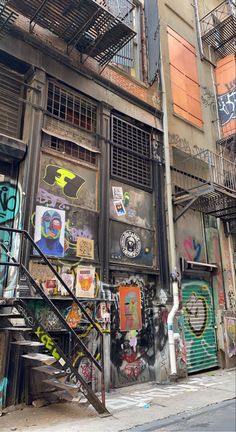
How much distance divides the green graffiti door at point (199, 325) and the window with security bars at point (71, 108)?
5.64 m

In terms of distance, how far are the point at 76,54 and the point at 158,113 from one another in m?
3.35

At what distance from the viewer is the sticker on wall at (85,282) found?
25.4 feet

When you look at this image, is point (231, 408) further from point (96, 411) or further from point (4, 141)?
point (4, 141)

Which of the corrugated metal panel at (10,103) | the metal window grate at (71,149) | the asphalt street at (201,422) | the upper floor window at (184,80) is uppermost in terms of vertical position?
the upper floor window at (184,80)

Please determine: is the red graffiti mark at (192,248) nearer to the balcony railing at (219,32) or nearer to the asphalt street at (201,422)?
the asphalt street at (201,422)

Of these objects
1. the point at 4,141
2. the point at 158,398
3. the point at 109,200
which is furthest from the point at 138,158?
the point at 158,398

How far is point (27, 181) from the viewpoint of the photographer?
7359 mm

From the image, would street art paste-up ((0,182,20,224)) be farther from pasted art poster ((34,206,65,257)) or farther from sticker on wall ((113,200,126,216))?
sticker on wall ((113,200,126,216))

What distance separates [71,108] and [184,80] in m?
5.98

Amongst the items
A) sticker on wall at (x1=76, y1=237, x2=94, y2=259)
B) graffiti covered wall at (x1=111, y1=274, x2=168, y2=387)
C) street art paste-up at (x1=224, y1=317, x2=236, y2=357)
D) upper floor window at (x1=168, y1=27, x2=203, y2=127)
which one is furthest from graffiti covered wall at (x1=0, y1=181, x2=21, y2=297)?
street art paste-up at (x1=224, y1=317, x2=236, y2=357)

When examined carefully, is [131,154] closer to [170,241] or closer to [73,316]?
[170,241]

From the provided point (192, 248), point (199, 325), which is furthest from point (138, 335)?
point (192, 248)

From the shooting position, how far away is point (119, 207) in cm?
929

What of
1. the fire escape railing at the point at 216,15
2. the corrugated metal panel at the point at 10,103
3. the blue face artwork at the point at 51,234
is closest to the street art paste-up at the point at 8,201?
the blue face artwork at the point at 51,234
